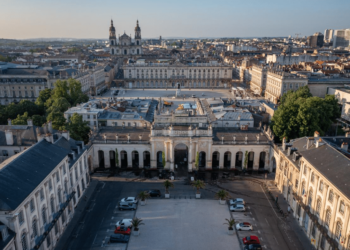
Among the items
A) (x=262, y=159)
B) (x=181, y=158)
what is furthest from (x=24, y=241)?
(x=262, y=159)

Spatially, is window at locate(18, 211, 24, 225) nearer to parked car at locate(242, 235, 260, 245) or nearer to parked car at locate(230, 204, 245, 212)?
parked car at locate(242, 235, 260, 245)

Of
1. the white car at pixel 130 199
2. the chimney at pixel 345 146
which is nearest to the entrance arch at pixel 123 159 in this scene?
the white car at pixel 130 199

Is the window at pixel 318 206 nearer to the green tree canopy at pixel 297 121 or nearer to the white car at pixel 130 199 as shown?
the white car at pixel 130 199

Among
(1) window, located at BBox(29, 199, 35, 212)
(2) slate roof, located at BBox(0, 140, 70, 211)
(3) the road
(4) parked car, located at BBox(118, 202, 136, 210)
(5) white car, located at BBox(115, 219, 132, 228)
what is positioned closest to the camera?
(2) slate roof, located at BBox(0, 140, 70, 211)

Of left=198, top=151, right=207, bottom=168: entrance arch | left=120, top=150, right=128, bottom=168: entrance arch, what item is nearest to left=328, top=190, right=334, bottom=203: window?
left=198, top=151, right=207, bottom=168: entrance arch

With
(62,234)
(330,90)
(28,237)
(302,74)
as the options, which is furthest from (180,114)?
(302,74)

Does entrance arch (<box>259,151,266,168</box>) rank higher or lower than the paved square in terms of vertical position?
higher

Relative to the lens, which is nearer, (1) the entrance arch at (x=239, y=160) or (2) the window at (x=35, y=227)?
(2) the window at (x=35, y=227)

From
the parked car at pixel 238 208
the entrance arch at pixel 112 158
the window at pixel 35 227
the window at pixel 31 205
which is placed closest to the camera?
the window at pixel 31 205
